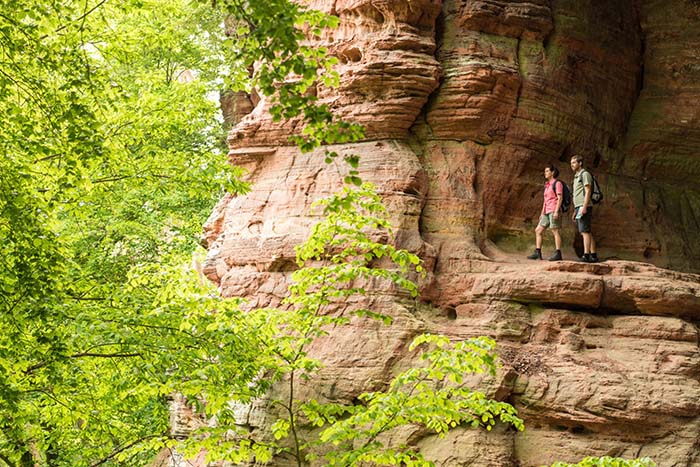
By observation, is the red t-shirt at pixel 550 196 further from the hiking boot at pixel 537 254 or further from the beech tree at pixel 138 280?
the beech tree at pixel 138 280

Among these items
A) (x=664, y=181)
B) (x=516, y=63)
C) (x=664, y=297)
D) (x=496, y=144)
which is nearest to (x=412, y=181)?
(x=496, y=144)

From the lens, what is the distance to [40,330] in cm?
932

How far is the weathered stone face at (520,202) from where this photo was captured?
1258cm

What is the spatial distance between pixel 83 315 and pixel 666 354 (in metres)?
8.13

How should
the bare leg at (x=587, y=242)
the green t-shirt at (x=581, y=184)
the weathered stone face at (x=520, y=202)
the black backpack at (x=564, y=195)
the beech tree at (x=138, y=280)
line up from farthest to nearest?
the bare leg at (x=587, y=242), the black backpack at (x=564, y=195), the green t-shirt at (x=581, y=184), the weathered stone face at (x=520, y=202), the beech tree at (x=138, y=280)

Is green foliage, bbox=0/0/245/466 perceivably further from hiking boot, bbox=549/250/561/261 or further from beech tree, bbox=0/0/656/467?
hiking boot, bbox=549/250/561/261

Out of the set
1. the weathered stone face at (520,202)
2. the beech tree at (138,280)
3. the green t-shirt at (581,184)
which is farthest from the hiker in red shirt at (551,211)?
the beech tree at (138,280)

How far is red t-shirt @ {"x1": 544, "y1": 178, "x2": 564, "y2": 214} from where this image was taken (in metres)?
14.4

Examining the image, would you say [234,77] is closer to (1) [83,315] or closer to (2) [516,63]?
(1) [83,315]

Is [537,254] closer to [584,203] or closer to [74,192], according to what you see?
[584,203]

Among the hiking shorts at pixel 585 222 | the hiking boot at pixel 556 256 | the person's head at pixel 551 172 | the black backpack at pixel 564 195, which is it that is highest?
the person's head at pixel 551 172

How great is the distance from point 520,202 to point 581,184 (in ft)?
4.19

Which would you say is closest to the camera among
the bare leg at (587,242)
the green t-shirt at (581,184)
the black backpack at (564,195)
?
the green t-shirt at (581,184)

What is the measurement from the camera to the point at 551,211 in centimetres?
1446
